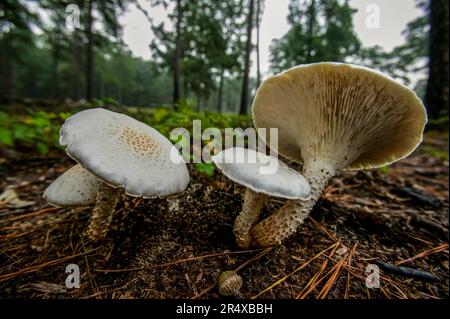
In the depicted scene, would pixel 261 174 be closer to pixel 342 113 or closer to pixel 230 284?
pixel 230 284

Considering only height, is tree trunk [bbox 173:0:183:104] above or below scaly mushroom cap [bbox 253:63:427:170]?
above

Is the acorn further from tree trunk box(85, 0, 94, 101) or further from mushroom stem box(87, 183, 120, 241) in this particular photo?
tree trunk box(85, 0, 94, 101)

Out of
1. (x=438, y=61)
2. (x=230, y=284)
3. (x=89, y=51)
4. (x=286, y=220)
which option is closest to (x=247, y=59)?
(x=438, y=61)

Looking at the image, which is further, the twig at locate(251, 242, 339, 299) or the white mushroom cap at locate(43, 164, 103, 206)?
the white mushroom cap at locate(43, 164, 103, 206)

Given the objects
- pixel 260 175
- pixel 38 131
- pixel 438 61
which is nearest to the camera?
pixel 260 175

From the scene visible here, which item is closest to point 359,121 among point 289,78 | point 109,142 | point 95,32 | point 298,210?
point 289,78

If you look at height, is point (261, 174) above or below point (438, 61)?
below

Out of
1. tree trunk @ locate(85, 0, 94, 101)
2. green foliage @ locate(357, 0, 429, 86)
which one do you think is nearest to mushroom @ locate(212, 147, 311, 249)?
tree trunk @ locate(85, 0, 94, 101)
